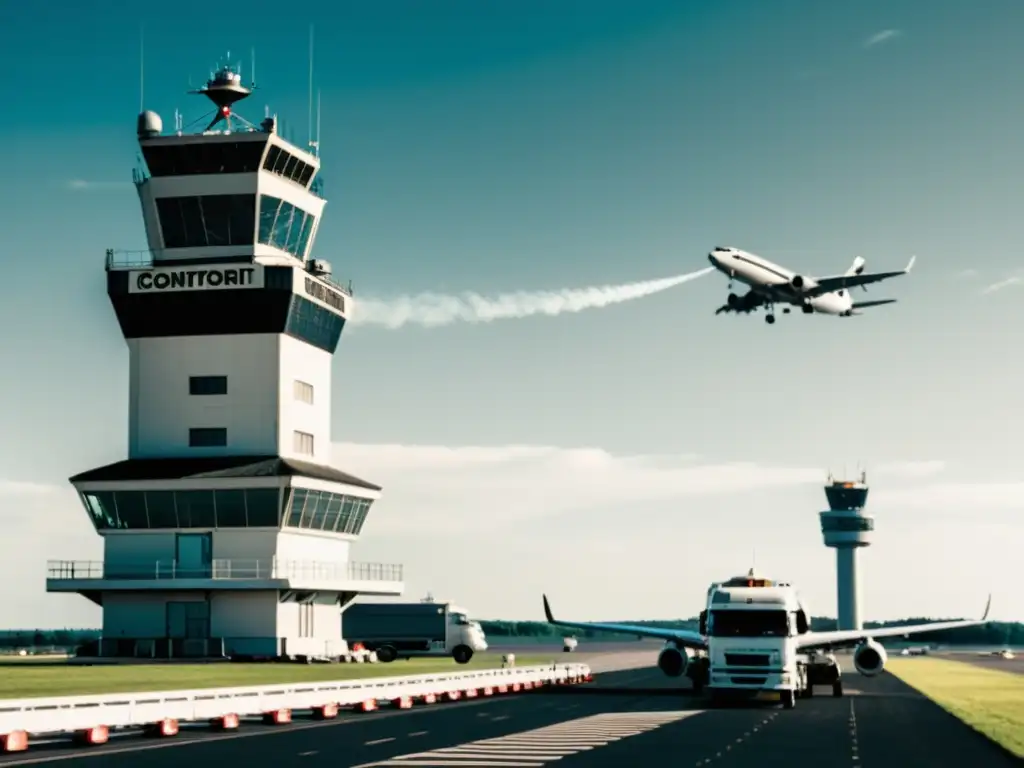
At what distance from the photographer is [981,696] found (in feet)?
231

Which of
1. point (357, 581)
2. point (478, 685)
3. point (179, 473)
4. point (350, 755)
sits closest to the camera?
point (350, 755)

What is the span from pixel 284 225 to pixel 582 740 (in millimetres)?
71333

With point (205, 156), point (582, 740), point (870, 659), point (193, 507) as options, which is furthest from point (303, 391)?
point (582, 740)

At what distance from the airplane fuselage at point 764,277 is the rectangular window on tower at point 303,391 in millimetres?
30219

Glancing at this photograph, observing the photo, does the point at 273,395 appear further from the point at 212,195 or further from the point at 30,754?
the point at 30,754

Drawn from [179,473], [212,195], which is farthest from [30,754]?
[212,195]

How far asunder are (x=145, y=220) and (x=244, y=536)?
2248 cm

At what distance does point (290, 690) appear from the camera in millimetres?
48344

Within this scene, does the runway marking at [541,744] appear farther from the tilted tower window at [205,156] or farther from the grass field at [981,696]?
the tilted tower window at [205,156]

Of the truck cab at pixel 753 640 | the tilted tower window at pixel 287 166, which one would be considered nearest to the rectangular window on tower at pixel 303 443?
the tilted tower window at pixel 287 166

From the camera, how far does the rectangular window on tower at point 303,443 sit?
4183 inches

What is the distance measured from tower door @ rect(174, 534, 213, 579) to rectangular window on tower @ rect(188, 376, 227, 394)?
31.6 feet

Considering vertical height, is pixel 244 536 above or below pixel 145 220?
below

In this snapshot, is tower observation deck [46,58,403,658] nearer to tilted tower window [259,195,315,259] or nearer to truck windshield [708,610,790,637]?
tilted tower window [259,195,315,259]
